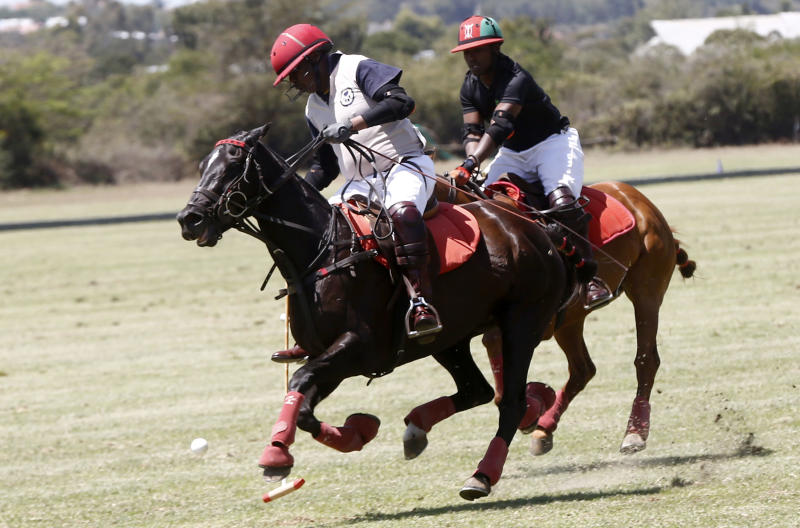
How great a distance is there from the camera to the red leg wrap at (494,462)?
6520 mm

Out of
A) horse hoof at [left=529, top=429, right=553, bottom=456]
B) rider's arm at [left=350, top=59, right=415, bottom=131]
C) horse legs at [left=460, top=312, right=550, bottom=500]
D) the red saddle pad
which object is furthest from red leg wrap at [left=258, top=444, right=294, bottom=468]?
the red saddle pad

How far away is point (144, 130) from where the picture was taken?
66000 mm

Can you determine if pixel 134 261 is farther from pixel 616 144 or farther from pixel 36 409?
pixel 616 144

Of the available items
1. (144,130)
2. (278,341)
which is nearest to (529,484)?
(278,341)

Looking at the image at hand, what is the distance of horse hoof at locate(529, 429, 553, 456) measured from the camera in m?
7.94

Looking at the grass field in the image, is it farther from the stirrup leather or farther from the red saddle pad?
the red saddle pad

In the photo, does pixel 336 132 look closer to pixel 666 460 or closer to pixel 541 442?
pixel 541 442

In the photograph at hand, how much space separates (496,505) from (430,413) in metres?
0.68

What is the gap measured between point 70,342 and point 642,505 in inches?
407

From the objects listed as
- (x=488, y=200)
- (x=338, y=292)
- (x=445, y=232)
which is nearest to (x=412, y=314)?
(x=338, y=292)

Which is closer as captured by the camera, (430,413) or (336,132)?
(336,132)

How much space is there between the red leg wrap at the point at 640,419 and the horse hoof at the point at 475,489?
1.78m

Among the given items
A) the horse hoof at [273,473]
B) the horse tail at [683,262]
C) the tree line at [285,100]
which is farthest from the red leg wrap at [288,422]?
the tree line at [285,100]

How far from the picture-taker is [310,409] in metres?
6.08
